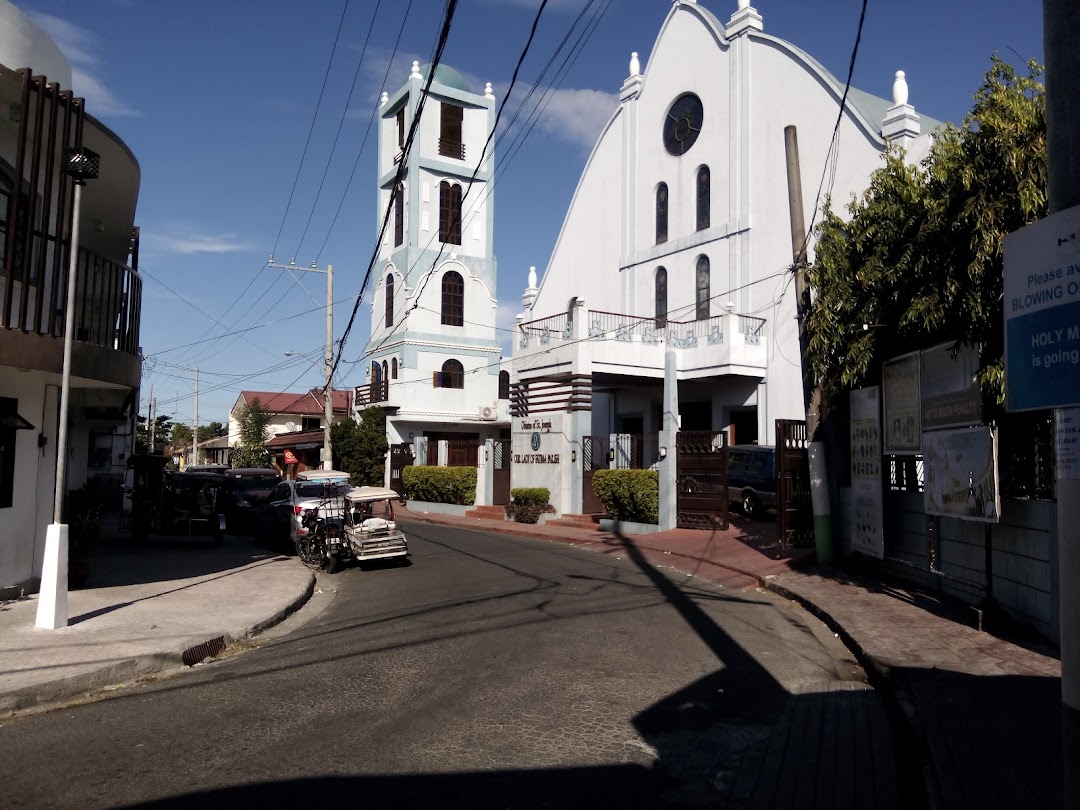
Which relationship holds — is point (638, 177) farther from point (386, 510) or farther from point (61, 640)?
point (61, 640)

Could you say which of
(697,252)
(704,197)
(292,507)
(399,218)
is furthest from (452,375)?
(292,507)

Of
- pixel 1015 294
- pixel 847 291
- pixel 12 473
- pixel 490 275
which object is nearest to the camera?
pixel 1015 294

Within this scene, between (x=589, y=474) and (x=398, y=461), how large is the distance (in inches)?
642

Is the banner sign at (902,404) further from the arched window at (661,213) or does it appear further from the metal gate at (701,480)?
the arched window at (661,213)

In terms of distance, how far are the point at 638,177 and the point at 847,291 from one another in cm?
2035

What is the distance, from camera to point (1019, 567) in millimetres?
9312

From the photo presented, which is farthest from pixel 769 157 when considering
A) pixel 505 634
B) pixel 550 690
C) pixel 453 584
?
pixel 550 690

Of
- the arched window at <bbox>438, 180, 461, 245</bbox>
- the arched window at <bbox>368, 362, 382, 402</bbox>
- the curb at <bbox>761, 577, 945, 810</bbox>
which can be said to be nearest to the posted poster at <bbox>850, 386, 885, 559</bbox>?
the curb at <bbox>761, 577, 945, 810</bbox>

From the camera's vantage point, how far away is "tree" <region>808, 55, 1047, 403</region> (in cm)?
891

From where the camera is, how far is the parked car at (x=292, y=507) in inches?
722

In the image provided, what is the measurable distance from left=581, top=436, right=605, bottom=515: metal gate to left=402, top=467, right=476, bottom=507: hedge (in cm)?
677

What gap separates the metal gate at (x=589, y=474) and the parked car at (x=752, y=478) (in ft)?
13.3

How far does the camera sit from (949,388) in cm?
1050

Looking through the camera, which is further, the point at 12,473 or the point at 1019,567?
the point at 12,473
